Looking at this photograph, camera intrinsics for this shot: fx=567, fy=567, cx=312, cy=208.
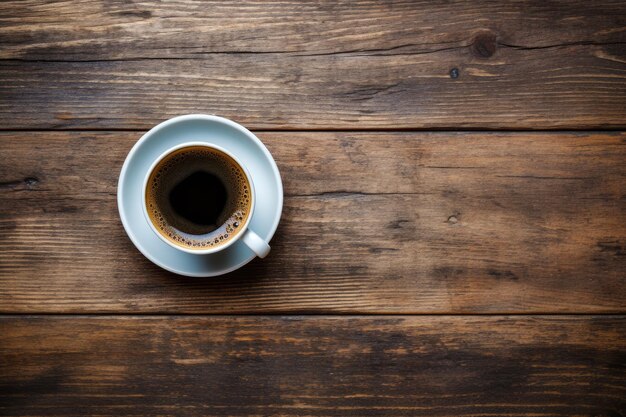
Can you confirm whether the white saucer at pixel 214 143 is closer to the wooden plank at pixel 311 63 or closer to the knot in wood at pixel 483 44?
the wooden plank at pixel 311 63

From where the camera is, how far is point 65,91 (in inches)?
33.1

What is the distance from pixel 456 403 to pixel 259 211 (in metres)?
0.43

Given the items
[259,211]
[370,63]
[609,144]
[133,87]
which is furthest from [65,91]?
[609,144]

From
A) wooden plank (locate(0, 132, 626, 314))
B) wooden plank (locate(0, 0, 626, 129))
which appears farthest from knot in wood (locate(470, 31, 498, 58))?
wooden plank (locate(0, 132, 626, 314))

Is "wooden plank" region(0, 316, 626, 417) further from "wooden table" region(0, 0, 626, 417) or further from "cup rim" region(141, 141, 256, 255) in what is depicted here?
"cup rim" region(141, 141, 256, 255)

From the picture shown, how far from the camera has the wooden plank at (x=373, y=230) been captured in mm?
844

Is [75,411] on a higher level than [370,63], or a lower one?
lower

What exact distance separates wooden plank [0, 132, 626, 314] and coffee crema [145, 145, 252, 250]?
9cm

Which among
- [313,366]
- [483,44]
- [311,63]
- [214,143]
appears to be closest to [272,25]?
[311,63]

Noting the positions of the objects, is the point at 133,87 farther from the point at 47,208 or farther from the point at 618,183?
the point at 618,183

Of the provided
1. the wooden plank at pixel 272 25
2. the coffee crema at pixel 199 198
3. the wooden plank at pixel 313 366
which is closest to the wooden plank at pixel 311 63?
the wooden plank at pixel 272 25

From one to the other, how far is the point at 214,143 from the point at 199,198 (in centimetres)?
8

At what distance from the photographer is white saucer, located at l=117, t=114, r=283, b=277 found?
2.56 feet

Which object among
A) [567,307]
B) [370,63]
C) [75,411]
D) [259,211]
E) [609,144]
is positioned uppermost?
[370,63]
